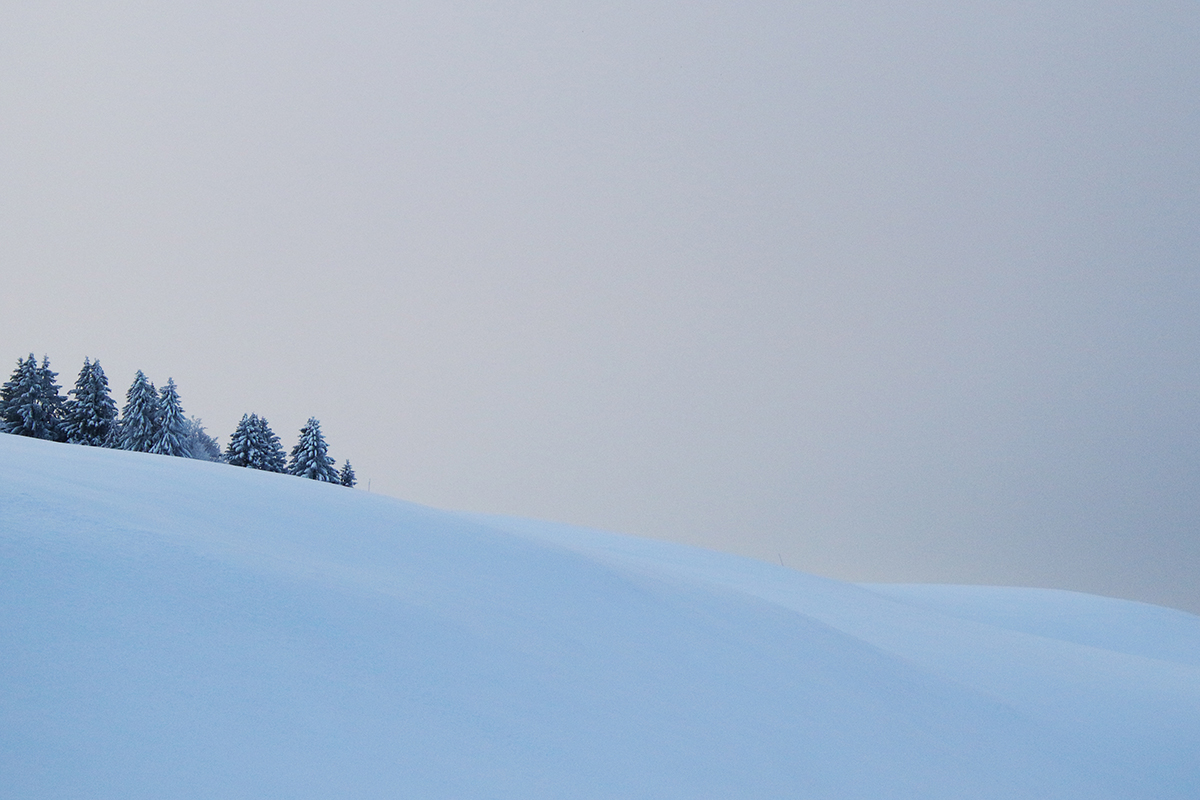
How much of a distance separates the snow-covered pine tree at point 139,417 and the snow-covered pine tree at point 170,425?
254 millimetres

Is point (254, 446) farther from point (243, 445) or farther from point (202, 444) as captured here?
point (202, 444)

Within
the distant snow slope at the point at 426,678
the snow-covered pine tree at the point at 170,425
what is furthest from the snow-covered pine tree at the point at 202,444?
the distant snow slope at the point at 426,678

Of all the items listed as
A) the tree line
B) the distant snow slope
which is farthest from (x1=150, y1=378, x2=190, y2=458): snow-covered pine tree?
the distant snow slope

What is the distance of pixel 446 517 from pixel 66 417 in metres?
36.8

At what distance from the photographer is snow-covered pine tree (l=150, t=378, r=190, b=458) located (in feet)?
129

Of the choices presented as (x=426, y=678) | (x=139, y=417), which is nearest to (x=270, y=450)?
(x=139, y=417)

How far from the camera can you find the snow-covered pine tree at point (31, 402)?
3734cm

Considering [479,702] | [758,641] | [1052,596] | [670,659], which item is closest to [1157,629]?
[1052,596]

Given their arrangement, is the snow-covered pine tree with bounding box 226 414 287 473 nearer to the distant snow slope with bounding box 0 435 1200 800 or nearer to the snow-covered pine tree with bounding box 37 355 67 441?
the snow-covered pine tree with bounding box 37 355 67 441

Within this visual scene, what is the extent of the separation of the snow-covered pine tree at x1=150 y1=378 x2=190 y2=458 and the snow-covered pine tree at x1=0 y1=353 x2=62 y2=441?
12.7ft

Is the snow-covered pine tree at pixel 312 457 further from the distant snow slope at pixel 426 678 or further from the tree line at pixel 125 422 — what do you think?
the distant snow slope at pixel 426 678

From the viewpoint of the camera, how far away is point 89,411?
39.0 metres

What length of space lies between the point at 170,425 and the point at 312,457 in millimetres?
6116

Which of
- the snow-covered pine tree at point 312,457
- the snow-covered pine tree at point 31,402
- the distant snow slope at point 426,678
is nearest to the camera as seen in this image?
the distant snow slope at point 426,678
